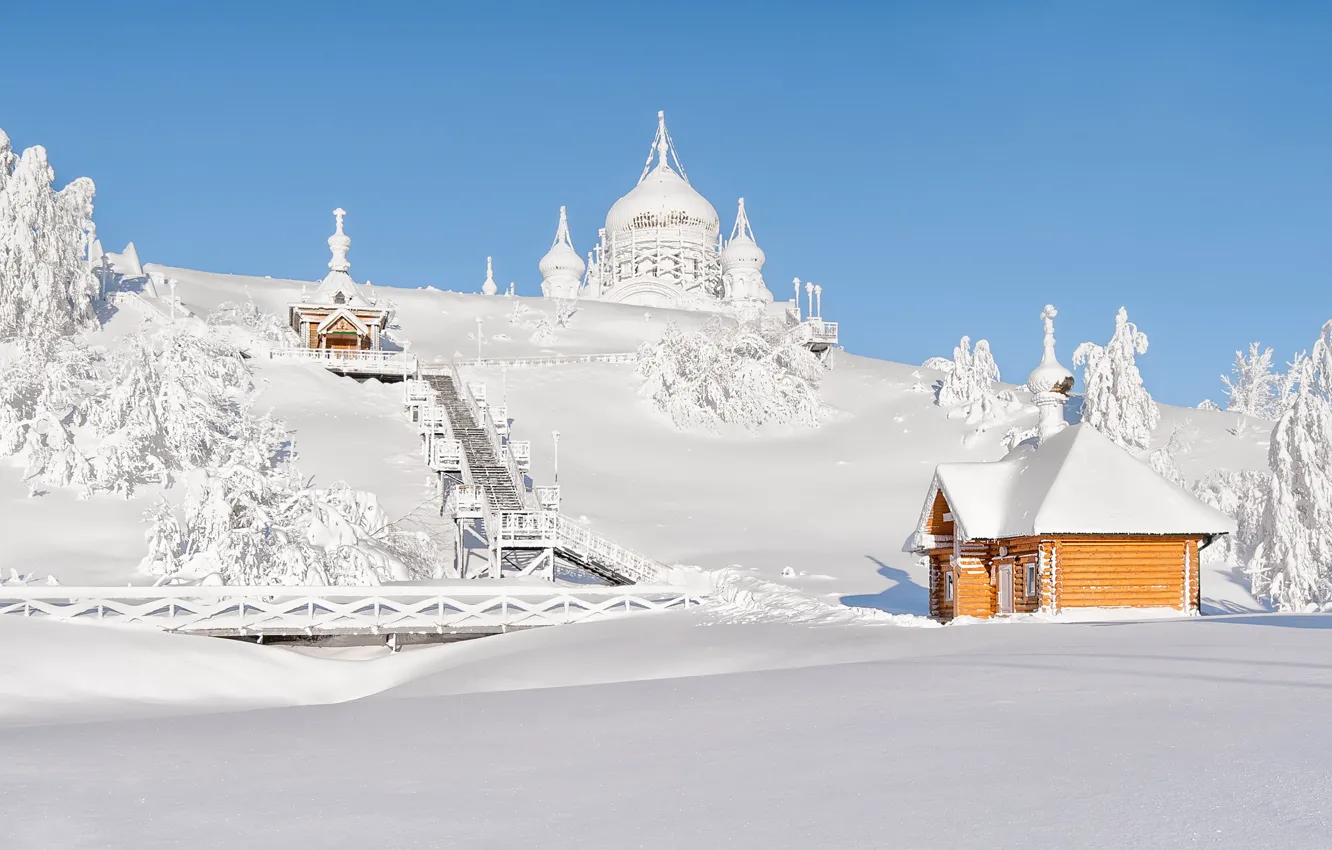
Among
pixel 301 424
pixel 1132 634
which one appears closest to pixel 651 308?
pixel 301 424

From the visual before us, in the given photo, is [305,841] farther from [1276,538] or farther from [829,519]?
[829,519]

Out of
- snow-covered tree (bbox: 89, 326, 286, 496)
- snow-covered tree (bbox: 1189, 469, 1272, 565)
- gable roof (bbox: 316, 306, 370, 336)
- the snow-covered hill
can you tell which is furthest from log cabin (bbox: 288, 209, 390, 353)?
snow-covered tree (bbox: 1189, 469, 1272, 565)

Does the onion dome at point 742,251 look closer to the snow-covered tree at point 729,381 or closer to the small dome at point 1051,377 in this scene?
the snow-covered tree at point 729,381

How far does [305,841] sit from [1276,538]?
114 feet

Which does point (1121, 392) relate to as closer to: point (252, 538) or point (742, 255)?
point (252, 538)

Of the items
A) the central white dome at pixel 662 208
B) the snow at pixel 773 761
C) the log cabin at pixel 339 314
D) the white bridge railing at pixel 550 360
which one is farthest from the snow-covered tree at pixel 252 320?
the snow at pixel 773 761

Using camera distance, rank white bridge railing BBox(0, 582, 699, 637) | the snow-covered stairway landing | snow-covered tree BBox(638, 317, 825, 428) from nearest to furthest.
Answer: white bridge railing BBox(0, 582, 699, 637)
the snow-covered stairway landing
snow-covered tree BBox(638, 317, 825, 428)

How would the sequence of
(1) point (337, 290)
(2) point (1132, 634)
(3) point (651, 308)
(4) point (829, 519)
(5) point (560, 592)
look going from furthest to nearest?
(3) point (651, 308), (1) point (337, 290), (4) point (829, 519), (5) point (560, 592), (2) point (1132, 634)

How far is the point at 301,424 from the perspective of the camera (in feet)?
163

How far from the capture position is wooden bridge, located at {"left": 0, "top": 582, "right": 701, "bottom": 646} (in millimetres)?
26234

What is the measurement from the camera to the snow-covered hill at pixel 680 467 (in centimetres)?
3688

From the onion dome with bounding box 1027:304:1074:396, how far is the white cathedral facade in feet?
216

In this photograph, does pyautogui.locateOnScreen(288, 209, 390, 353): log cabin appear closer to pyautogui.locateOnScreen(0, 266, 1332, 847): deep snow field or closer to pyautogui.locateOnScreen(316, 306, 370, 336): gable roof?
pyautogui.locateOnScreen(316, 306, 370, 336): gable roof

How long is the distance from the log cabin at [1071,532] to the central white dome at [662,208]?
72153 mm
